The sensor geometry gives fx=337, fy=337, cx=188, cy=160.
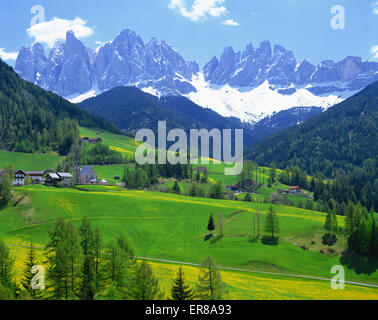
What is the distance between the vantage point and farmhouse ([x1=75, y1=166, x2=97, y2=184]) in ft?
492

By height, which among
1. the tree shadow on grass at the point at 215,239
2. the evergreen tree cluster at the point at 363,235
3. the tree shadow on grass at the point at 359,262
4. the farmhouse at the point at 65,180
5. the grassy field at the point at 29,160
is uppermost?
the grassy field at the point at 29,160

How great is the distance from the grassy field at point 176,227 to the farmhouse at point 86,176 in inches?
1397

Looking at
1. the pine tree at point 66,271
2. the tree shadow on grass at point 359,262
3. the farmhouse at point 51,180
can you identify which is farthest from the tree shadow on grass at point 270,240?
the farmhouse at point 51,180

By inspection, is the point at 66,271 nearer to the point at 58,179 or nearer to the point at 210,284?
the point at 210,284

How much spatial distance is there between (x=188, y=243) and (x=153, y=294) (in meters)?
51.2

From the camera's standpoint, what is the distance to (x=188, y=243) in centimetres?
8794

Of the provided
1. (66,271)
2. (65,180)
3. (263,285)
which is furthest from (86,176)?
(66,271)

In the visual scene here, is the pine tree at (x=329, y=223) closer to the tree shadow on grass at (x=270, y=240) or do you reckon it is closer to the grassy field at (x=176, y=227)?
the grassy field at (x=176, y=227)

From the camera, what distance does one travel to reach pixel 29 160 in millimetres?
187125

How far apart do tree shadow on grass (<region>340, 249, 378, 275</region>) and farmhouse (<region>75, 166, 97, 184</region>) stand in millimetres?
109499

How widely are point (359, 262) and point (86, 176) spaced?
4510 inches

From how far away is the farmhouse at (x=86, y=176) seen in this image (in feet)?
492

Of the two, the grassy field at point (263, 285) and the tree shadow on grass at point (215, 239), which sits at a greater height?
the tree shadow on grass at point (215, 239)
